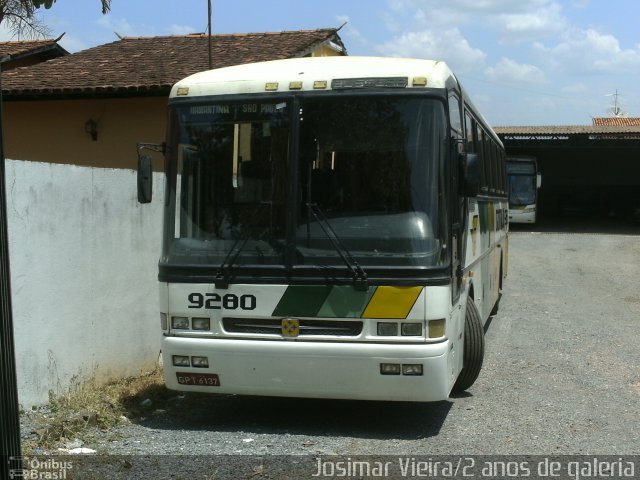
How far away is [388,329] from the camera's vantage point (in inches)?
246

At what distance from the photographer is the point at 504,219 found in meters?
14.5

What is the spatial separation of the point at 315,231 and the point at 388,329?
3.06 feet

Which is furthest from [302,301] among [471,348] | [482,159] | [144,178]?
[482,159]

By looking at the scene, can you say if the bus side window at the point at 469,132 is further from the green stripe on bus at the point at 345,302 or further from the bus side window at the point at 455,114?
the green stripe on bus at the point at 345,302

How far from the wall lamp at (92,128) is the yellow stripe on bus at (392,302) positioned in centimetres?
1187

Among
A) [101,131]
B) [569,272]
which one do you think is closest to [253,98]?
[101,131]

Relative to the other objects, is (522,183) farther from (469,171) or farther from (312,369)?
(312,369)

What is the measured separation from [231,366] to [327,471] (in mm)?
1279

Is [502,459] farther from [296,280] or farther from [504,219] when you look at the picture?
[504,219]

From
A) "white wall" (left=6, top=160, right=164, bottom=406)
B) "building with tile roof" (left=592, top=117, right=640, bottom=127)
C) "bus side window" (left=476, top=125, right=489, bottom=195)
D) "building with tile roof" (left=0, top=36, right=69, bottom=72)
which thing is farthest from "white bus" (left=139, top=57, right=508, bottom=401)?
"building with tile roof" (left=592, top=117, right=640, bottom=127)

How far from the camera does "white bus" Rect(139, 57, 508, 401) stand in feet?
20.6

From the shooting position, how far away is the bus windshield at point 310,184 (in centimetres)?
633

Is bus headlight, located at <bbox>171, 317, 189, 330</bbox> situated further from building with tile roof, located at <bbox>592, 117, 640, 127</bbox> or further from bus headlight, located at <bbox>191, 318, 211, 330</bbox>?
building with tile roof, located at <bbox>592, 117, 640, 127</bbox>

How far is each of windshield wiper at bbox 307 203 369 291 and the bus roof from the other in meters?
0.99
